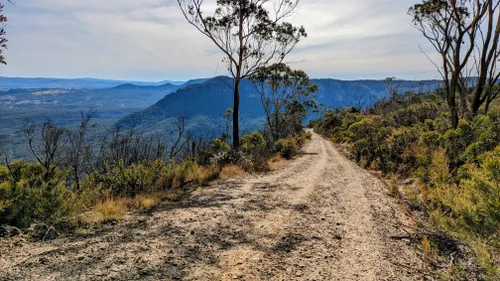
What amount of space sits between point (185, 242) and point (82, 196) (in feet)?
9.83

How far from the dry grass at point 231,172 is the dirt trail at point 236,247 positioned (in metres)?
4.01

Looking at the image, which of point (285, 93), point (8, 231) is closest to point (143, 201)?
point (8, 231)

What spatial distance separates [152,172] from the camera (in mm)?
9898

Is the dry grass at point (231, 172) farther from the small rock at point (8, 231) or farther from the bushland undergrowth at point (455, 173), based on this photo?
the small rock at point (8, 231)

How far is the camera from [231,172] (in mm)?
13539

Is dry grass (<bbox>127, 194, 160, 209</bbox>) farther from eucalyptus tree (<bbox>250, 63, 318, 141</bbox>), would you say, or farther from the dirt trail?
eucalyptus tree (<bbox>250, 63, 318, 141</bbox>)

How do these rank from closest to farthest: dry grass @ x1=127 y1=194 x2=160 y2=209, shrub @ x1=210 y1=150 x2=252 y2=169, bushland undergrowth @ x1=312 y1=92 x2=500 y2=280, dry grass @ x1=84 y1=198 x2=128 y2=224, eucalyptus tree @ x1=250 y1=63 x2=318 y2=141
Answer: bushland undergrowth @ x1=312 y1=92 x2=500 y2=280 → dry grass @ x1=84 y1=198 x2=128 y2=224 → dry grass @ x1=127 y1=194 x2=160 y2=209 → shrub @ x1=210 y1=150 x2=252 y2=169 → eucalyptus tree @ x1=250 y1=63 x2=318 y2=141

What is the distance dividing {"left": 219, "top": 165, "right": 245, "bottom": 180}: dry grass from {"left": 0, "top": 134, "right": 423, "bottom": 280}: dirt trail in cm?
401

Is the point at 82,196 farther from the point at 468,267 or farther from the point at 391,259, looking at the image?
the point at 468,267

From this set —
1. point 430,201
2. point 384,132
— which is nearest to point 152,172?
point 430,201

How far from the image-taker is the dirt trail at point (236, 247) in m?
4.32

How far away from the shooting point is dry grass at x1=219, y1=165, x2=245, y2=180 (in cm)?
1300

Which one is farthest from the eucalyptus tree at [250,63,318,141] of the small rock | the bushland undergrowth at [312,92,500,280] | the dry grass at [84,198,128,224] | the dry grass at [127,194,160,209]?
the small rock

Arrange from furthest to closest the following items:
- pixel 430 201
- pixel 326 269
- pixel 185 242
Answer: pixel 430 201 → pixel 185 242 → pixel 326 269
